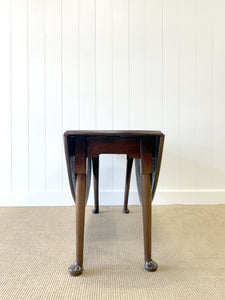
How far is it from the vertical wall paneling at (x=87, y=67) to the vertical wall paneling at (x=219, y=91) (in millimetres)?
1025

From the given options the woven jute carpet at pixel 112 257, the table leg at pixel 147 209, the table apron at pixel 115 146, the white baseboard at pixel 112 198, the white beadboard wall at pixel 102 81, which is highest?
the white beadboard wall at pixel 102 81

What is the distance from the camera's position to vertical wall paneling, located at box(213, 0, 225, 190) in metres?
1.76

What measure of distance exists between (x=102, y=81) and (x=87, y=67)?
0.17 meters

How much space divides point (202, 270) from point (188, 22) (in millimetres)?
1813

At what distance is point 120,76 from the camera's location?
1.75m

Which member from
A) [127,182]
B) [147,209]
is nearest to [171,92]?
[127,182]

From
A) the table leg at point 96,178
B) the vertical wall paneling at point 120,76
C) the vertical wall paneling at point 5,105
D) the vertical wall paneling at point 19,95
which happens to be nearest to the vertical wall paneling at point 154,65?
the vertical wall paneling at point 120,76

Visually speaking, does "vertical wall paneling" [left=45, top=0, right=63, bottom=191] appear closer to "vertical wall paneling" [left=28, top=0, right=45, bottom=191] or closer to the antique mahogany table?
"vertical wall paneling" [left=28, top=0, right=45, bottom=191]

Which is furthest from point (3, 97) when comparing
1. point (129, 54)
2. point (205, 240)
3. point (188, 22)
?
point (205, 240)

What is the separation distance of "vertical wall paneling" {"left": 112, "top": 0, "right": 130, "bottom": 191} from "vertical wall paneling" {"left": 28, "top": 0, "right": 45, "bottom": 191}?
597 mm

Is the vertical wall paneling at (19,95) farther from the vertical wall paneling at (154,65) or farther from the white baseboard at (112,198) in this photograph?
the vertical wall paneling at (154,65)

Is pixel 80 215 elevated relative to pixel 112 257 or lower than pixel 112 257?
elevated

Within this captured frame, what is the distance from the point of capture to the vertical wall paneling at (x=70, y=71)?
5.69 ft

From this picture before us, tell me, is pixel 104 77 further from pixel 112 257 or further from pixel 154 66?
pixel 112 257
